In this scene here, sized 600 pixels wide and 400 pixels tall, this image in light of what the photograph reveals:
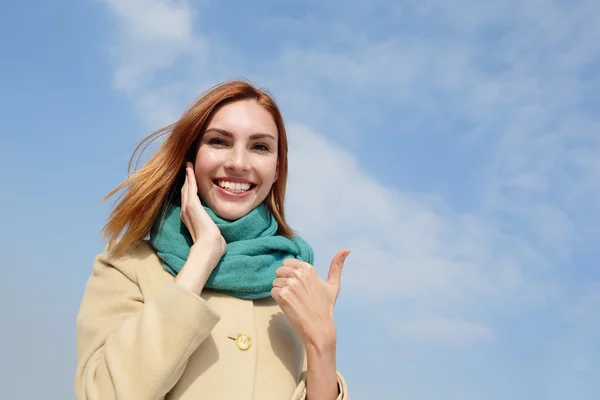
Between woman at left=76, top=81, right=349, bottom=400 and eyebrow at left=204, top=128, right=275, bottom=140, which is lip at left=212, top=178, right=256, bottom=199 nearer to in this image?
woman at left=76, top=81, right=349, bottom=400

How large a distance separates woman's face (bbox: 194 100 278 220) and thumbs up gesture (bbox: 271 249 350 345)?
1.71 ft

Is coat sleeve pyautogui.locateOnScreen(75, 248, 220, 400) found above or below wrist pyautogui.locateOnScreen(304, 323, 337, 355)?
below

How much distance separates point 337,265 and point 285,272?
37 cm

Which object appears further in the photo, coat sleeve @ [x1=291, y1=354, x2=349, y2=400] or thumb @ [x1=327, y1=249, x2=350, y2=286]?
thumb @ [x1=327, y1=249, x2=350, y2=286]

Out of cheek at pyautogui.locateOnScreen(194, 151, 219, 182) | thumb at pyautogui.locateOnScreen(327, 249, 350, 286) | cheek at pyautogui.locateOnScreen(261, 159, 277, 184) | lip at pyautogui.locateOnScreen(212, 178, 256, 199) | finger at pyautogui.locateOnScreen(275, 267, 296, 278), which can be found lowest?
finger at pyautogui.locateOnScreen(275, 267, 296, 278)

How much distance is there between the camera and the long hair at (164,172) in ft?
11.5

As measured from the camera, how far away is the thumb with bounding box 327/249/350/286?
136 inches

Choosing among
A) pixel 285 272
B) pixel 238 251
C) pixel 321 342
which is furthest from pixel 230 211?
pixel 321 342

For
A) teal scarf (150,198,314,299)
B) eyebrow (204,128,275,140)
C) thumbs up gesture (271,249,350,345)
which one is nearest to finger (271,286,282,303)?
thumbs up gesture (271,249,350,345)

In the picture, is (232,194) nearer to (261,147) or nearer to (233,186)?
(233,186)

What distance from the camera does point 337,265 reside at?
3479mm

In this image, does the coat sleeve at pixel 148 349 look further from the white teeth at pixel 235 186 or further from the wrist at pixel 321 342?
the white teeth at pixel 235 186

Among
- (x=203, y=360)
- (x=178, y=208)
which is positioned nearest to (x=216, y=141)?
(x=178, y=208)

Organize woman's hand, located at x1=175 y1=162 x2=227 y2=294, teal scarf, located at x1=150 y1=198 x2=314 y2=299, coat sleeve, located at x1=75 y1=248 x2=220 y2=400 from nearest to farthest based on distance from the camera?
coat sleeve, located at x1=75 y1=248 x2=220 y2=400 < woman's hand, located at x1=175 y1=162 x2=227 y2=294 < teal scarf, located at x1=150 y1=198 x2=314 y2=299
